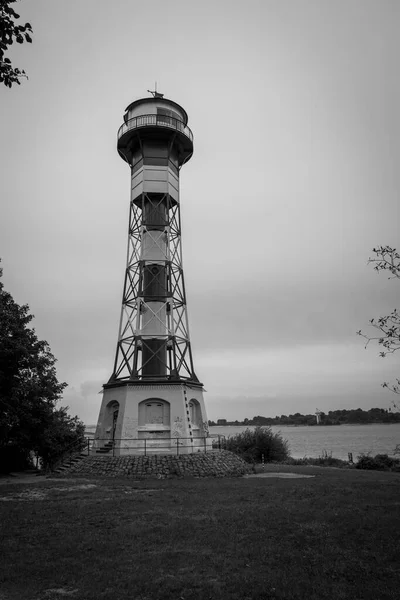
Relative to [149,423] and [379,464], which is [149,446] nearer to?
[149,423]

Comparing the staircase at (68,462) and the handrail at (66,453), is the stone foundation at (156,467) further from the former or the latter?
the handrail at (66,453)

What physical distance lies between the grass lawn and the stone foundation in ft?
22.0

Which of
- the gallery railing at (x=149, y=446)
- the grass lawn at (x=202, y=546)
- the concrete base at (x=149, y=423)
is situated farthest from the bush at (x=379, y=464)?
the grass lawn at (x=202, y=546)

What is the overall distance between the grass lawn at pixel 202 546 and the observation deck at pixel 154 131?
25.0m

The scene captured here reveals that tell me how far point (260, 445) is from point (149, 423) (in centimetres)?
1247

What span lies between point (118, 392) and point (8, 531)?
16607 mm

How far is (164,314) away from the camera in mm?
30125

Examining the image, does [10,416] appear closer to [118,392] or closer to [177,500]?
[118,392]

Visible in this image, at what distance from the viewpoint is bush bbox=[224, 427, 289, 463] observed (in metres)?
34.4

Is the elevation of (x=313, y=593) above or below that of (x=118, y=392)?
below

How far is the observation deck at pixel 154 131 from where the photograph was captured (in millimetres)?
31922

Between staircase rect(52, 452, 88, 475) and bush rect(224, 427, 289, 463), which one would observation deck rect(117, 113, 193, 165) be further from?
bush rect(224, 427, 289, 463)

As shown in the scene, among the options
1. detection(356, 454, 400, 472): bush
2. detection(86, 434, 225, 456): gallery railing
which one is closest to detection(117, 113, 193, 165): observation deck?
detection(86, 434, 225, 456): gallery railing

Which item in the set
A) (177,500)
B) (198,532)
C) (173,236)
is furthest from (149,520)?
(173,236)
